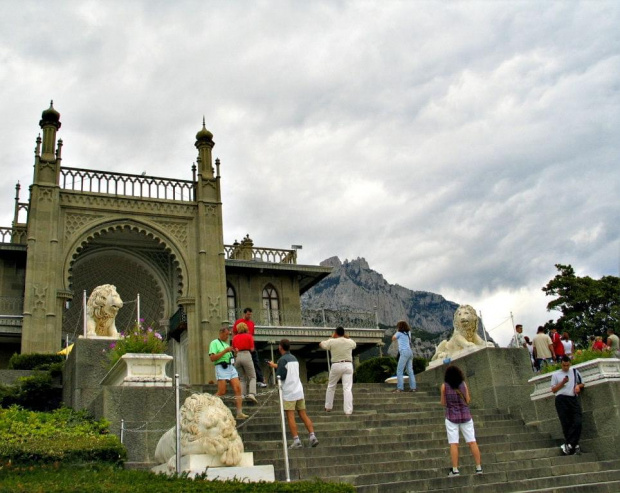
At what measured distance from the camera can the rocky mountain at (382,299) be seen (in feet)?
290

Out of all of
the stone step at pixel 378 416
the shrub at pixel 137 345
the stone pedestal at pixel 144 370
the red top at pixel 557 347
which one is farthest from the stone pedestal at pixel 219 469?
the red top at pixel 557 347

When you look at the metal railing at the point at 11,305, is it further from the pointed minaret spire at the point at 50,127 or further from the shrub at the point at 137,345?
the shrub at the point at 137,345

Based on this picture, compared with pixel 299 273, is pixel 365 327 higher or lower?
lower

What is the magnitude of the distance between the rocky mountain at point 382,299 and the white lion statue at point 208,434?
74.2 m

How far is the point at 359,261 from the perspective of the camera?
313 ft

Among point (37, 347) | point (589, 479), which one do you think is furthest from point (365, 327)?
point (589, 479)

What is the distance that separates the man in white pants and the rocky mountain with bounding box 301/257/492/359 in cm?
7026

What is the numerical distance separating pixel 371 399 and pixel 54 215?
49.7 ft

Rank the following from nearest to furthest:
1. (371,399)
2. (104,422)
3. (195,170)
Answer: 1. (104,422)
2. (371,399)
3. (195,170)

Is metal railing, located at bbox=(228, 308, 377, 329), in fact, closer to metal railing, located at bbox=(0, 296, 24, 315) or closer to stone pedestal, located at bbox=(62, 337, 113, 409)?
metal railing, located at bbox=(0, 296, 24, 315)

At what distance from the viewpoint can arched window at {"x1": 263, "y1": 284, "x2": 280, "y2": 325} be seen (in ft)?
92.9

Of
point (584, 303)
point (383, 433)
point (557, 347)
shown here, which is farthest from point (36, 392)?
point (584, 303)

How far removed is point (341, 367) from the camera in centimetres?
1159

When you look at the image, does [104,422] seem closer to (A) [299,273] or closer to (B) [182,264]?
(B) [182,264]
